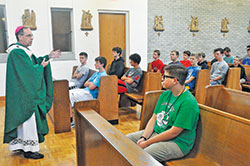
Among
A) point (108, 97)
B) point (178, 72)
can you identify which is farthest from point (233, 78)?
point (178, 72)

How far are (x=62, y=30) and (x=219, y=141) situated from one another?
19.7 ft

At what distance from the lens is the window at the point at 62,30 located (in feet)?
22.6

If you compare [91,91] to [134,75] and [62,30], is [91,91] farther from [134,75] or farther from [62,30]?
[62,30]

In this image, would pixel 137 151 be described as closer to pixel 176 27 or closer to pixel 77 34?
pixel 77 34

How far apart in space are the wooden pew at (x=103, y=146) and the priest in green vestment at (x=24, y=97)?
0.98 m

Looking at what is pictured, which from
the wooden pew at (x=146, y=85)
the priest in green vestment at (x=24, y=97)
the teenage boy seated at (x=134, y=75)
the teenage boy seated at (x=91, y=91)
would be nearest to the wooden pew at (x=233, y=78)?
the wooden pew at (x=146, y=85)

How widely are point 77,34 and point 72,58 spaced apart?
0.71 meters

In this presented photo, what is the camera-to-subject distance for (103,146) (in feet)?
5.23

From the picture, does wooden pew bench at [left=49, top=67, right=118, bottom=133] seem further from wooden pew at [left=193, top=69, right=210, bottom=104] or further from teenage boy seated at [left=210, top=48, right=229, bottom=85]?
teenage boy seated at [left=210, top=48, right=229, bottom=85]

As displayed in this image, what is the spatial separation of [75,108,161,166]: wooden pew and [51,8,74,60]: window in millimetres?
5215

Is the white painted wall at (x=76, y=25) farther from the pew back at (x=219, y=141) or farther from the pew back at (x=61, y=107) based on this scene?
the pew back at (x=219, y=141)

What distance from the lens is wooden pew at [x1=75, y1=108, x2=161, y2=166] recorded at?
1183 mm

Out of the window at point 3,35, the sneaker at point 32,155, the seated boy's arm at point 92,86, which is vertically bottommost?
the sneaker at point 32,155

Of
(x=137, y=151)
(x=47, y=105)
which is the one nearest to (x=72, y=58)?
(x=47, y=105)
